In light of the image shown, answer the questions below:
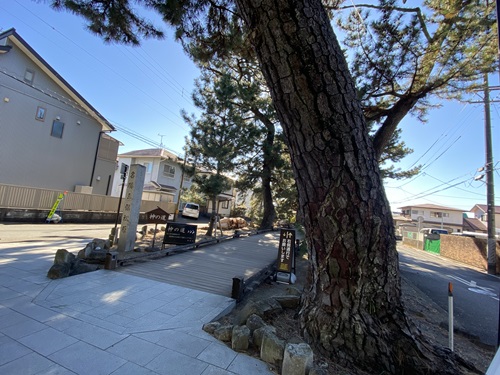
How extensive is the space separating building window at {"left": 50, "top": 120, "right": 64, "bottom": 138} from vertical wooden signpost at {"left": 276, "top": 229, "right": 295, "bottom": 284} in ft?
48.7

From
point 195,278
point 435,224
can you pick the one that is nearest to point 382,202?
point 195,278

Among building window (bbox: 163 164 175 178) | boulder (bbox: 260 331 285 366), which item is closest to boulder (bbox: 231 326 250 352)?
boulder (bbox: 260 331 285 366)

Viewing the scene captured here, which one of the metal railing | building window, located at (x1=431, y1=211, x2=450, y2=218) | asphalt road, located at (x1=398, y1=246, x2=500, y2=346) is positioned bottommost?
asphalt road, located at (x1=398, y1=246, x2=500, y2=346)

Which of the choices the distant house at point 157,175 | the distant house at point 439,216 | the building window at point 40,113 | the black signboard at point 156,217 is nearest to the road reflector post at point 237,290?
the black signboard at point 156,217

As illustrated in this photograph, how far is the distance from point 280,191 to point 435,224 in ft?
112

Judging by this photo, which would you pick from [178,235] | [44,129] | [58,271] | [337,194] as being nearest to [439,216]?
[178,235]

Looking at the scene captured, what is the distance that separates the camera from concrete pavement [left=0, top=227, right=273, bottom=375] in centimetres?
201

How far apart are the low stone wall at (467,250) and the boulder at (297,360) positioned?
14.3m

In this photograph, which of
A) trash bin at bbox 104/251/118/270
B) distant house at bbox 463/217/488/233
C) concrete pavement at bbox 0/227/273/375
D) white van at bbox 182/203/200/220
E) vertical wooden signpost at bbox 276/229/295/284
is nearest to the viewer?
concrete pavement at bbox 0/227/273/375

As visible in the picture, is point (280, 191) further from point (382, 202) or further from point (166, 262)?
point (382, 202)

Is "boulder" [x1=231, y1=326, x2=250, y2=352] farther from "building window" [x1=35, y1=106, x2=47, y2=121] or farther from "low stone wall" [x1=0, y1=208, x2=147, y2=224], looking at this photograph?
"building window" [x1=35, y1=106, x2=47, y2=121]

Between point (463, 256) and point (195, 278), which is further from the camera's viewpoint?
point (463, 256)

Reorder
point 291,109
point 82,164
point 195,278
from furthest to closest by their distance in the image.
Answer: point 82,164 → point 195,278 → point 291,109

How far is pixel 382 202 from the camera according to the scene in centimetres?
213
